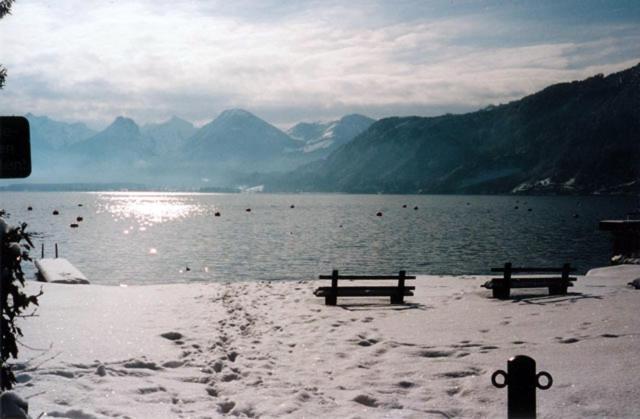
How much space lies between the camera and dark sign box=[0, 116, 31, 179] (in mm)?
5680

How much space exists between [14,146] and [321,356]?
9.08m

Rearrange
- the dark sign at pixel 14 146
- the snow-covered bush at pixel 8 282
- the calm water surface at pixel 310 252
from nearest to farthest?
1. the dark sign at pixel 14 146
2. the snow-covered bush at pixel 8 282
3. the calm water surface at pixel 310 252

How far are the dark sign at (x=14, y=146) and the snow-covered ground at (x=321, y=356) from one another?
14.9ft

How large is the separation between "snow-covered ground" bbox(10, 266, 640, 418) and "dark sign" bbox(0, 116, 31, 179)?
4.54 meters

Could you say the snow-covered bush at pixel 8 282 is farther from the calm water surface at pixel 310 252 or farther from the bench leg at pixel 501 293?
the calm water surface at pixel 310 252

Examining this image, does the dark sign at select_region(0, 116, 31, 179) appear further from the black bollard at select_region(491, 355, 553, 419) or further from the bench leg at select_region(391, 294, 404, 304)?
the bench leg at select_region(391, 294, 404, 304)

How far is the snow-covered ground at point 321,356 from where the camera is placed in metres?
9.37

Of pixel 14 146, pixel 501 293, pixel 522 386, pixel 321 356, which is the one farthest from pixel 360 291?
pixel 14 146

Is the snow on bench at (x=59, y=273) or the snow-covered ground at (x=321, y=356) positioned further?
the snow on bench at (x=59, y=273)

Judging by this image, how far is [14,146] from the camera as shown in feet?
18.9

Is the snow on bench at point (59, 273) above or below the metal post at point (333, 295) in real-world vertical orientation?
below

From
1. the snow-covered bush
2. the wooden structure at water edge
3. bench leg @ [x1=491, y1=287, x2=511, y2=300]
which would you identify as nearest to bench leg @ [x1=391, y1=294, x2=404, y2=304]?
bench leg @ [x1=491, y1=287, x2=511, y2=300]

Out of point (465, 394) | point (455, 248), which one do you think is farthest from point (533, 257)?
point (465, 394)

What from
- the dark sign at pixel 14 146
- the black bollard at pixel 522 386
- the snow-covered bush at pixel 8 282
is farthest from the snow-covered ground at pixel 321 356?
the dark sign at pixel 14 146
